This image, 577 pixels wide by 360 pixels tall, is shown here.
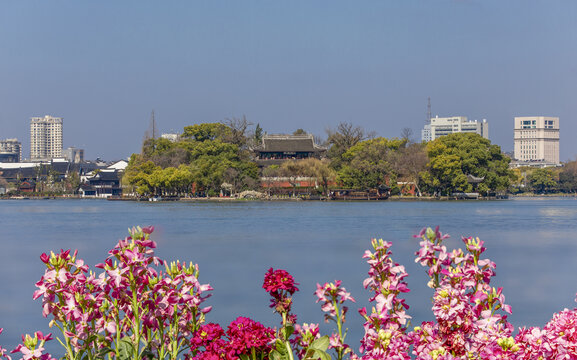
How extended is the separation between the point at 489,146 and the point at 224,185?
21.9 metres

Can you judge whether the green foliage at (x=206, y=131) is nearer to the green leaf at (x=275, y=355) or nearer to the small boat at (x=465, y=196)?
the small boat at (x=465, y=196)

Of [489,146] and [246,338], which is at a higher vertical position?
[489,146]

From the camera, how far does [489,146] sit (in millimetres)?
56375

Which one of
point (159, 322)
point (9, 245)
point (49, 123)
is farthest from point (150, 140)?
point (49, 123)

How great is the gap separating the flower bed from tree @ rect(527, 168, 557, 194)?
8364cm

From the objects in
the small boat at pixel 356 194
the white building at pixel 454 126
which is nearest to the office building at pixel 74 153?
the white building at pixel 454 126

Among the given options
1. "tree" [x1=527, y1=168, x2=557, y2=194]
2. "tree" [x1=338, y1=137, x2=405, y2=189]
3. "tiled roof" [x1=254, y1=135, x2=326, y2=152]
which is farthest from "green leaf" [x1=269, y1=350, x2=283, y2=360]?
"tree" [x1=527, y1=168, x2=557, y2=194]

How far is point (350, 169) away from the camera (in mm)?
51969

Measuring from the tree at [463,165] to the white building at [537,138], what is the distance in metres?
108

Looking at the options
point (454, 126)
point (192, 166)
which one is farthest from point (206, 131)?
point (454, 126)

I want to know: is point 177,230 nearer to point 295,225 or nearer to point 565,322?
point 295,225

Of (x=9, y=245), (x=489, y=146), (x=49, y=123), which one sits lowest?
(x=9, y=245)

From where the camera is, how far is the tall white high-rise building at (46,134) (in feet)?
643

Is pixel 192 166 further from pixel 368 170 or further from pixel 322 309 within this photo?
pixel 322 309
